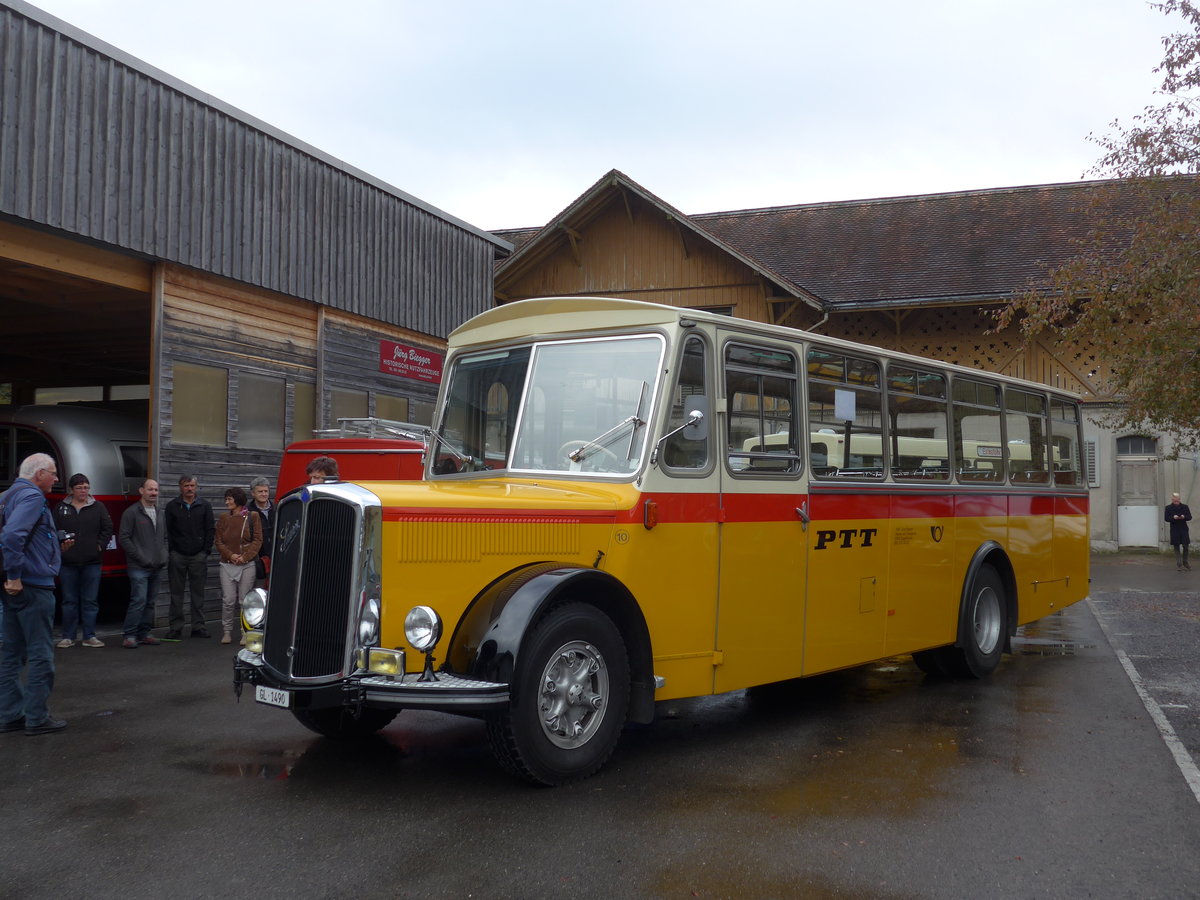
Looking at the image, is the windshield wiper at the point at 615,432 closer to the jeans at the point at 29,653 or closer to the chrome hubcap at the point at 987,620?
the jeans at the point at 29,653

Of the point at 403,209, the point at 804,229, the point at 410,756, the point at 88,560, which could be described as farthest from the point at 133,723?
the point at 804,229

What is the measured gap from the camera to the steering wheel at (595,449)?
633 cm

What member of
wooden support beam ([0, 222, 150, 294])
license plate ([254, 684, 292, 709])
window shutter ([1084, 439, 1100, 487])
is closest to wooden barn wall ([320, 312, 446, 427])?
wooden support beam ([0, 222, 150, 294])

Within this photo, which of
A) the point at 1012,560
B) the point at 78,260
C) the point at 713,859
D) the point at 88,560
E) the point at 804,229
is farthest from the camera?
the point at 804,229

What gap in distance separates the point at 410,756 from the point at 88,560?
6.06m

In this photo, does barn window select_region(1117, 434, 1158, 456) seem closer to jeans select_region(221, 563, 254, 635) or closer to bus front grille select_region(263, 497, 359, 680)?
jeans select_region(221, 563, 254, 635)

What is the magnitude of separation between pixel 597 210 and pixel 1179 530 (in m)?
13.7

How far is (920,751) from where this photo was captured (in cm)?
675

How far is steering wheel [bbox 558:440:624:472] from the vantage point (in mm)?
6332

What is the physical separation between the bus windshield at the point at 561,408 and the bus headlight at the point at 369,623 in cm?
155

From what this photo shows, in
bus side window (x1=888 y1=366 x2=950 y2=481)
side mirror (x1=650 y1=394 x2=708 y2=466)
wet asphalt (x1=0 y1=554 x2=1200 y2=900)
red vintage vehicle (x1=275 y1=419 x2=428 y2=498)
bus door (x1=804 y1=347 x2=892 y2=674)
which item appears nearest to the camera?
wet asphalt (x1=0 y1=554 x2=1200 y2=900)

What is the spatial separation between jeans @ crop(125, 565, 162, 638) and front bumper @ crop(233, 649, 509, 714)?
6.73 meters

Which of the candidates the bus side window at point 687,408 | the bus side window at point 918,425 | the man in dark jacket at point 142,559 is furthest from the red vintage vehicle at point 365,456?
the bus side window at point 687,408

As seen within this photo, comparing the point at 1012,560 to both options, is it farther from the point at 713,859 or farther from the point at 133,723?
the point at 133,723
